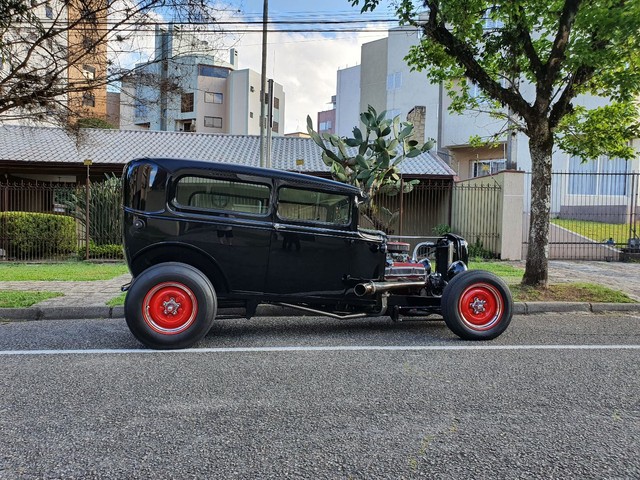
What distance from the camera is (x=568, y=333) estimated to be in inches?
237

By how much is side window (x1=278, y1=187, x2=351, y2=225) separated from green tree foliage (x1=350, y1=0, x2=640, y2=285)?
3.85 meters

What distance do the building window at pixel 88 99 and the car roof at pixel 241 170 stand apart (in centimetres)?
316

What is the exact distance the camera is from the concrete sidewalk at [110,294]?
22.3ft

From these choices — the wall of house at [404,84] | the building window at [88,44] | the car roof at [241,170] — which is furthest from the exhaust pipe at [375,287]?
the wall of house at [404,84]

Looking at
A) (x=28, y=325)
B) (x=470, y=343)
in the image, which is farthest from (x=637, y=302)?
(x=28, y=325)

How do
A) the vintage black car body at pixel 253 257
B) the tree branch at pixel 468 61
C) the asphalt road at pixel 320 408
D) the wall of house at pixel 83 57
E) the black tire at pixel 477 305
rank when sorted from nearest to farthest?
the asphalt road at pixel 320 408
the vintage black car body at pixel 253 257
the black tire at pixel 477 305
the wall of house at pixel 83 57
the tree branch at pixel 468 61

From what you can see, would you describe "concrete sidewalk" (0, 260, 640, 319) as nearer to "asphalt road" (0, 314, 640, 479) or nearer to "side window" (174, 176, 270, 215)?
"asphalt road" (0, 314, 640, 479)

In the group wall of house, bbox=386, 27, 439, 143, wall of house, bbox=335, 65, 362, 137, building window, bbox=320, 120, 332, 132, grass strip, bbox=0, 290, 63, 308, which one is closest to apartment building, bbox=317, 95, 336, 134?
building window, bbox=320, 120, 332, 132

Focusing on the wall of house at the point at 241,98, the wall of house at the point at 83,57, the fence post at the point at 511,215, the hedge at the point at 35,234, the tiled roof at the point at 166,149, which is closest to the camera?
the wall of house at the point at 83,57

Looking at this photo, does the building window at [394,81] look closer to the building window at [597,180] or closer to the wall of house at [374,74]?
the wall of house at [374,74]

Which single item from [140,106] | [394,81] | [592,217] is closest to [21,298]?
[140,106]

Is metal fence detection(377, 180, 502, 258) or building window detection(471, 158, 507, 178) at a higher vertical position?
building window detection(471, 158, 507, 178)

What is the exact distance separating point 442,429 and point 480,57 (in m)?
7.88

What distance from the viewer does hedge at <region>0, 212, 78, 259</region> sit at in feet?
42.2
